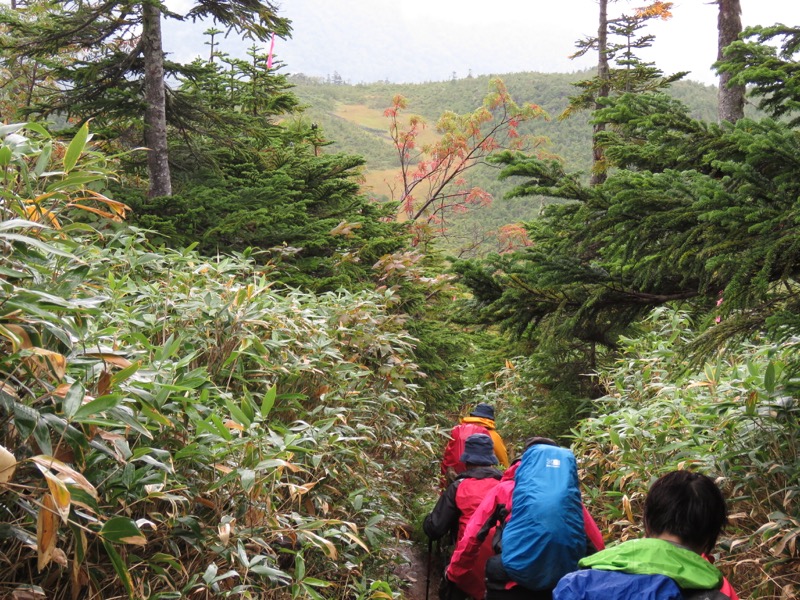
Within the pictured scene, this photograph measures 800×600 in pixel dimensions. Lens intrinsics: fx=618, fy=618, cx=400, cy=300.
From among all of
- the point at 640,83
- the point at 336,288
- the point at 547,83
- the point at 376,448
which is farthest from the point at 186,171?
the point at 547,83

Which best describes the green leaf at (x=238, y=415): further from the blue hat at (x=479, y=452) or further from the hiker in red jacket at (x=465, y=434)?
the hiker in red jacket at (x=465, y=434)

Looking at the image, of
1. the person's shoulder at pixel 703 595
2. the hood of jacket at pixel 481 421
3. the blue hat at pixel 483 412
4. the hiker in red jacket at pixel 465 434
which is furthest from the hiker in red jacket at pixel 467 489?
the person's shoulder at pixel 703 595

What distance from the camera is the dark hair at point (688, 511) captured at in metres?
2.32

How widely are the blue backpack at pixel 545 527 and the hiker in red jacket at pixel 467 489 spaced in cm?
141

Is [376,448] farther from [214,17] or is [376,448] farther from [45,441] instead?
[214,17]

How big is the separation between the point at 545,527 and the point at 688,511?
1267 millimetres

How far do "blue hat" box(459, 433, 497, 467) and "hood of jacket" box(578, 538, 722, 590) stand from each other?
9.47 feet

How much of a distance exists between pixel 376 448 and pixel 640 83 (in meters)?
11.0

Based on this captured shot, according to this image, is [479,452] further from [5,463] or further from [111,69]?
[111,69]

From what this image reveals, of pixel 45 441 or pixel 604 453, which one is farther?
pixel 604 453

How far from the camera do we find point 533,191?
3742 mm

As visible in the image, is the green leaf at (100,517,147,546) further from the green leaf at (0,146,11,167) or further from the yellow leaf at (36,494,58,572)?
the green leaf at (0,146,11,167)

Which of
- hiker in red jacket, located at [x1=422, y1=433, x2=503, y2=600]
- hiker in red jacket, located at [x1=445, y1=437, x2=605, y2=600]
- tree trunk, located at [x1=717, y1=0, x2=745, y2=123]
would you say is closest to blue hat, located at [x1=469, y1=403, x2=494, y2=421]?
hiker in red jacket, located at [x1=422, y1=433, x2=503, y2=600]

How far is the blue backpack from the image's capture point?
3479 millimetres
